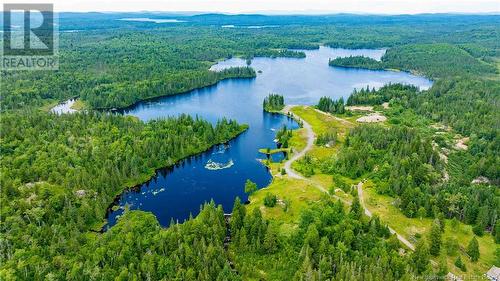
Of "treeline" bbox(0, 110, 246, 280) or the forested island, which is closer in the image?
the forested island

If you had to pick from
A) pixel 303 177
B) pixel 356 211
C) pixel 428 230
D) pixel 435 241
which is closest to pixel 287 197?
pixel 303 177

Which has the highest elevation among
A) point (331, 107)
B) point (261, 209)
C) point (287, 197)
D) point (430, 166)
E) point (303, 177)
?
point (331, 107)

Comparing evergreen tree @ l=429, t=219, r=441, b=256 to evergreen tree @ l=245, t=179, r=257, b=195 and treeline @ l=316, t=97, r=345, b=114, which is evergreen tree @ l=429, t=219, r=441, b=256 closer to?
evergreen tree @ l=245, t=179, r=257, b=195

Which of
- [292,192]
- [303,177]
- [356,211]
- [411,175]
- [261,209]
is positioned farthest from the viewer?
[303,177]

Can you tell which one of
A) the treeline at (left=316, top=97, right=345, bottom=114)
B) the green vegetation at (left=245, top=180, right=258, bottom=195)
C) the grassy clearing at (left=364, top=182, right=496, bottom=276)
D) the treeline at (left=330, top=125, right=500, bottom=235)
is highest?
the treeline at (left=316, top=97, right=345, bottom=114)

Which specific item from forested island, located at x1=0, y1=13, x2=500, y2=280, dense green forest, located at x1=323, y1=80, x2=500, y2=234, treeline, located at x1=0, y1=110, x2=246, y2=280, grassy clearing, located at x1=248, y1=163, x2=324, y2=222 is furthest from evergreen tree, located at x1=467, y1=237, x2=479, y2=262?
treeline, located at x1=0, y1=110, x2=246, y2=280

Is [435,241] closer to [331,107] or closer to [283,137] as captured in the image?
[283,137]


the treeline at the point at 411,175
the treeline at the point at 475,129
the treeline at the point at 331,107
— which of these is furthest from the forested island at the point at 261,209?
the treeline at the point at 331,107
